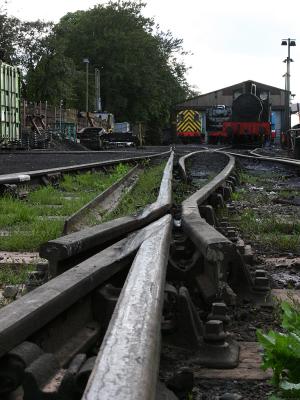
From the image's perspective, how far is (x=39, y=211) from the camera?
5.88 meters

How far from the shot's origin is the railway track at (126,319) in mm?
1374

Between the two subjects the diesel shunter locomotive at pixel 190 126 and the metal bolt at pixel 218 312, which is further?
the diesel shunter locomotive at pixel 190 126

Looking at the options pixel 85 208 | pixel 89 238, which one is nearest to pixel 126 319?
pixel 89 238

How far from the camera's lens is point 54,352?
172cm

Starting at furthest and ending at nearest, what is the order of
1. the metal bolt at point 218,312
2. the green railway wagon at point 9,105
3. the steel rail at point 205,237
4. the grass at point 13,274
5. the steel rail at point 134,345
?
1. the green railway wagon at point 9,105
2. the grass at point 13,274
3. the steel rail at point 205,237
4. the metal bolt at point 218,312
5. the steel rail at point 134,345

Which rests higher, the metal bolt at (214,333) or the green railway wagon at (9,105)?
the green railway wagon at (9,105)

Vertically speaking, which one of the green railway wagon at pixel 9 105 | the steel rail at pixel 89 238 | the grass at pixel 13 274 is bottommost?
the grass at pixel 13 274

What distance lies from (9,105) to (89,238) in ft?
63.0

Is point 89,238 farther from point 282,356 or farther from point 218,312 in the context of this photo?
point 282,356

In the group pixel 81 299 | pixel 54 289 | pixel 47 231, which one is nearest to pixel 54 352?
pixel 54 289

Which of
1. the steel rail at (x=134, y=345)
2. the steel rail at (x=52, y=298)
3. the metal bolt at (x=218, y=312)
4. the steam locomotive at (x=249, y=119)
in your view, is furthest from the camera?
the steam locomotive at (x=249, y=119)

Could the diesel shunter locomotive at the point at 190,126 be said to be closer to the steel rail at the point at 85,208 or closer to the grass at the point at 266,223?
the steel rail at the point at 85,208

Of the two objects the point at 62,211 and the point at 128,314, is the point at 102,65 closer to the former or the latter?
the point at 62,211

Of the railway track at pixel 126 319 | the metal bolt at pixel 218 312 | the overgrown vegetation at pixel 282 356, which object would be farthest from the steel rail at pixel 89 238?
the overgrown vegetation at pixel 282 356
